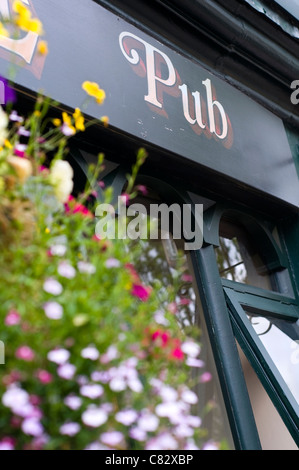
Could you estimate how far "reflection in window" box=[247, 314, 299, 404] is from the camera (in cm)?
217

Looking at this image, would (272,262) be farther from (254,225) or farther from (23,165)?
(23,165)

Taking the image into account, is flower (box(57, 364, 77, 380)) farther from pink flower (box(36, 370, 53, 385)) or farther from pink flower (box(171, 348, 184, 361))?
pink flower (box(171, 348, 184, 361))

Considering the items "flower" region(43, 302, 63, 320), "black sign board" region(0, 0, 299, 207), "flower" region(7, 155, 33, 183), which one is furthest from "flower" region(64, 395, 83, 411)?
"black sign board" region(0, 0, 299, 207)

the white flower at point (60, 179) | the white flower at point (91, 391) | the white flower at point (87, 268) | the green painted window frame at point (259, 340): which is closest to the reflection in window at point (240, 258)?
the green painted window frame at point (259, 340)

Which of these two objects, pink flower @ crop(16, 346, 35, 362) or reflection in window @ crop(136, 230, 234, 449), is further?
reflection in window @ crop(136, 230, 234, 449)

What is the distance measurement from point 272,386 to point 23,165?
4.64ft

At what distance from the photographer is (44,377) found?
65cm

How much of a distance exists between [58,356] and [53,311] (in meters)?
0.06

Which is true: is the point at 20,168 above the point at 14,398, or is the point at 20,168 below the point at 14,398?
above

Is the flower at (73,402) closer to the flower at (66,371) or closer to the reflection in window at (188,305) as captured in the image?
the flower at (66,371)

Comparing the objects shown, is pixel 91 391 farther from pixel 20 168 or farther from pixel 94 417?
pixel 20 168

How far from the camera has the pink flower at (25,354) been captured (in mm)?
651

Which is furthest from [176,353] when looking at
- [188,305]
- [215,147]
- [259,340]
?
[215,147]

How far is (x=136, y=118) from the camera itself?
6.23 ft
